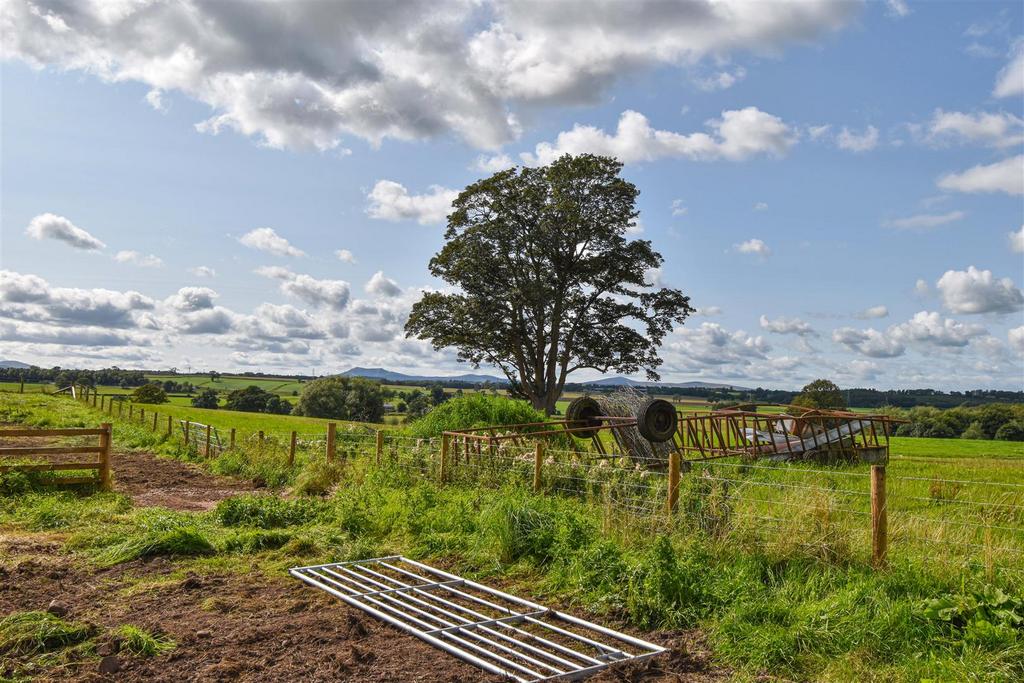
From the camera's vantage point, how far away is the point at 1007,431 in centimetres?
4431

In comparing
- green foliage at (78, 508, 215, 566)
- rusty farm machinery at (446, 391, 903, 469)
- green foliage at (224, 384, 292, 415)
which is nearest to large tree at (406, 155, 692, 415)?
rusty farm machinery at (446, 391, 903, 469)

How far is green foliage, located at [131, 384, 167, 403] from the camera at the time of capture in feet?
212

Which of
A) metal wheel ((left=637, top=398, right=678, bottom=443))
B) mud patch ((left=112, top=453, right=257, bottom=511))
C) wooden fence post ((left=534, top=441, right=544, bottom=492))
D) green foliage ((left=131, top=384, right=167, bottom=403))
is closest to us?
wooden fence post ((left=534, top=441, right=544, bottom=492))

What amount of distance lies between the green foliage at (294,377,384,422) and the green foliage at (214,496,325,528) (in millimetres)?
45032

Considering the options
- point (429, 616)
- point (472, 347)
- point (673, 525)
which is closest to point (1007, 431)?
point (472, 347)

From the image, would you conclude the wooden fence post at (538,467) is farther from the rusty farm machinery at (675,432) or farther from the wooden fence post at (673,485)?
the wooden fence post at (673,485)

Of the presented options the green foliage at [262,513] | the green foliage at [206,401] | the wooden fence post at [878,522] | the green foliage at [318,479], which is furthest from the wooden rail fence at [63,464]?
the green foliage at [206,401]

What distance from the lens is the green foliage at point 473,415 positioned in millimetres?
17516

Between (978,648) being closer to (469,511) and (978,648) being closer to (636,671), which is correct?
(636,671)

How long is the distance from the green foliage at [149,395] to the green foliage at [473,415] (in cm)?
5472

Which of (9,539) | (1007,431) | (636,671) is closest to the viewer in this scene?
(636,671)

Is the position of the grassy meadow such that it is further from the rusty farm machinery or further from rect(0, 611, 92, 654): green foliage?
rect(0, 611, 92, 654): green foliage

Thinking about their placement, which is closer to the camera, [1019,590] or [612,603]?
[1019,590]

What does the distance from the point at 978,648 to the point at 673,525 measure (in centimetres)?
337
